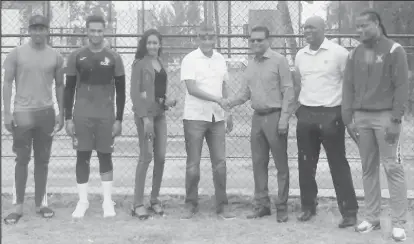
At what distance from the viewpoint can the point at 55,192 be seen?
6.23 m

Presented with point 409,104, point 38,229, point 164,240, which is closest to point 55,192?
point 38,229

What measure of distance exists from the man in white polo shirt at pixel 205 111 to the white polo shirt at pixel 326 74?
0.89 m

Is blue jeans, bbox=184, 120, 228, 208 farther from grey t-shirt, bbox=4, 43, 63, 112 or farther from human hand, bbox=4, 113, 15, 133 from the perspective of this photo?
human hand, bbox=4, 113, 15, 133

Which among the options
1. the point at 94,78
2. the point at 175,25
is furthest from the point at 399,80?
the point at 175,25

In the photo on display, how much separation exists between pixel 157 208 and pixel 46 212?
1100 millimetres

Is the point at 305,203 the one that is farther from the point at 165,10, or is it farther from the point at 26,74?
the point at 165,10

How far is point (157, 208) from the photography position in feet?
18.0

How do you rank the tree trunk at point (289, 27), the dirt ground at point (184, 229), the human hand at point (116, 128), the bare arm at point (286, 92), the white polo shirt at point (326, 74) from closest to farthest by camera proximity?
the dirt ground at point (184, 229) < the white polo shirt at point (326, 74) < the bare arm at point (286, 92) < the human hand at point (116, 128) < the tree trunk at point (289, 27)

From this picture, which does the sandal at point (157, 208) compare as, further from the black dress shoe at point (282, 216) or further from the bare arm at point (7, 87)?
the bare arm at point (7, 87)

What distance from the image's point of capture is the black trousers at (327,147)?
4.89 meters

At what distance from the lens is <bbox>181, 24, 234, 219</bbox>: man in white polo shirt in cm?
520

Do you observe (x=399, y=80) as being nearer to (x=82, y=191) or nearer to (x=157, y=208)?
(x=157, y=208)

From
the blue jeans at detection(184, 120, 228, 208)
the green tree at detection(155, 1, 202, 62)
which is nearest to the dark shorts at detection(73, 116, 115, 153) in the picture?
the blue jeans at detection(184, 120, 228, 208)

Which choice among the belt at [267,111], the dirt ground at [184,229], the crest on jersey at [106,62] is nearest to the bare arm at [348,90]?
the belt at [267,111]
